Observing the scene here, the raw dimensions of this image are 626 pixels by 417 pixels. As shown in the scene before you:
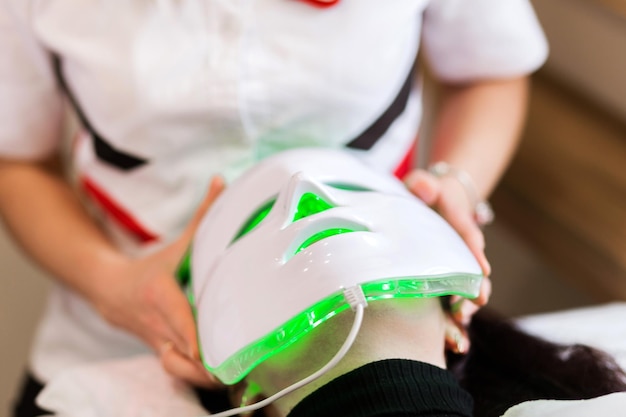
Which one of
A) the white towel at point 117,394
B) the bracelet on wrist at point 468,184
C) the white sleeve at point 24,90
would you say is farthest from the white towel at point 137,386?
the white sleeve at point 24,90

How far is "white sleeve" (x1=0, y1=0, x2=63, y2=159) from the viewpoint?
548 mm

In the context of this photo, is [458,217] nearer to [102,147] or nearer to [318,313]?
[318,313]

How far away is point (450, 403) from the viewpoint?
36cm

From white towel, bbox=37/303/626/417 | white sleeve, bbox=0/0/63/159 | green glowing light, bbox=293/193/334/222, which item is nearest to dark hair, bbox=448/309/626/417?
white towel, bbox=37/303/626/417

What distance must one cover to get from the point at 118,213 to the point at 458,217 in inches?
11.6

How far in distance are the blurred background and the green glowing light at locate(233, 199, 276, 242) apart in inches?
15.5

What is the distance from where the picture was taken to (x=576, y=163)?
73 centimetres

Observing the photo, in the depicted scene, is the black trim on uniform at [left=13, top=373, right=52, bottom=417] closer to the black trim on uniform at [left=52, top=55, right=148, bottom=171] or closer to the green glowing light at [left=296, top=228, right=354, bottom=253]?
the black trim on uniform at [left=52, top=55, right=148, bottom=171]

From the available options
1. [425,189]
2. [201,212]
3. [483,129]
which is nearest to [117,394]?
[201,212]

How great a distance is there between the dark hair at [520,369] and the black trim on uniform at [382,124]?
0.53ft

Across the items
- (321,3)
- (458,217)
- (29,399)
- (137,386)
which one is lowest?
(29,399)

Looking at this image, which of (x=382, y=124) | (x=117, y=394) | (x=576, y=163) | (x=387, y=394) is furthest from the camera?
(x=576, y=163)

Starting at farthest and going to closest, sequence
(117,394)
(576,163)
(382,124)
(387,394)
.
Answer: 1. (576,163)
2. (382,124)
3. (117,394)
4. (387,394)

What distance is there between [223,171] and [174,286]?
0.11 meters
